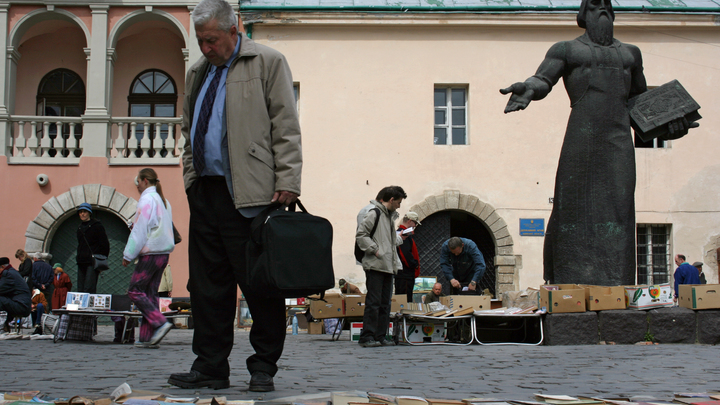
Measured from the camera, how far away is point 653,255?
665 inches

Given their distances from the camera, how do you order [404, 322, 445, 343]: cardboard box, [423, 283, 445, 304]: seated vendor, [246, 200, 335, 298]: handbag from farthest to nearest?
[423, 283, 445, 304]: seated vendor < [404, 322, 445, 343]: cardboard box < [246, 200, 335, 298]: handbag

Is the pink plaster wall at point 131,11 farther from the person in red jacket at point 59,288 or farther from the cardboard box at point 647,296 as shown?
the cardboard box at point 647,296

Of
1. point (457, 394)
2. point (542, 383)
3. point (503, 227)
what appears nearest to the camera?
point (457, 394)

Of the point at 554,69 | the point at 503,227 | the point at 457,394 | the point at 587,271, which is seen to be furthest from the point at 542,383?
the point at 503,227

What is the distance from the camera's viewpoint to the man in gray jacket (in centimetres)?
814

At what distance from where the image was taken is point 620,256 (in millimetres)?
7746

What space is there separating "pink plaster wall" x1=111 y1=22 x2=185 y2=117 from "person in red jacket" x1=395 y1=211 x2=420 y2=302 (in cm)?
951

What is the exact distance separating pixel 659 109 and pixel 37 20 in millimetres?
14506

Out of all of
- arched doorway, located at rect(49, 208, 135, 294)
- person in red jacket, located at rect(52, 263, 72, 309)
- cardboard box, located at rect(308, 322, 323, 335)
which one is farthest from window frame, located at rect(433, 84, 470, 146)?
person in red jacket, located at rect(52, 263, 72, 309)

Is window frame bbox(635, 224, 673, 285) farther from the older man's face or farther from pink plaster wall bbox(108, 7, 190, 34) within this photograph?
the older man's face

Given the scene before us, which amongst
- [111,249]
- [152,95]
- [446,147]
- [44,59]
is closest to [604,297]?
[446,147]

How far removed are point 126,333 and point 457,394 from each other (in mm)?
5798

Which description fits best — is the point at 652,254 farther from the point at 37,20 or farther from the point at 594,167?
the point at 37,20

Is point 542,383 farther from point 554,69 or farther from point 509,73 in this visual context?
point 509,73
